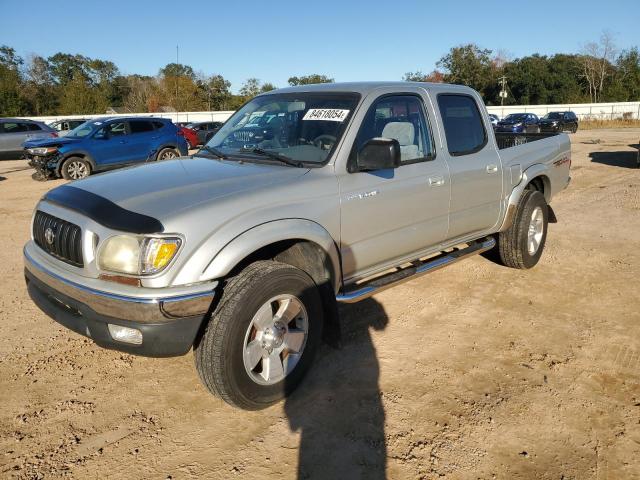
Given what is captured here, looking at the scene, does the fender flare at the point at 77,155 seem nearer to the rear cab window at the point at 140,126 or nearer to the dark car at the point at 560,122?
the rear cab window at the point at 140,126

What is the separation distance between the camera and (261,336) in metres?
2.90

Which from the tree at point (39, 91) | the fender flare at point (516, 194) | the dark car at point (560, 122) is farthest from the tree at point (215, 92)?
the fender flare at point (516, 194)

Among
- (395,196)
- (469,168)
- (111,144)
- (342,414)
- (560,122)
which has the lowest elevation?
(342,414)

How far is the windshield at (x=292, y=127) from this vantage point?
138 inches

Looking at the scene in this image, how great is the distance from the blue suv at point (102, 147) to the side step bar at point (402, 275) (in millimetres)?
10051

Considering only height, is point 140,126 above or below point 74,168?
above

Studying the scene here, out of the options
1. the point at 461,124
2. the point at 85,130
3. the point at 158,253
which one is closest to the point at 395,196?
the point at 461,124

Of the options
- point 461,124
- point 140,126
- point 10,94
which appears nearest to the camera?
point 461,124

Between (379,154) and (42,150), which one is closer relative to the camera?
(379,154)

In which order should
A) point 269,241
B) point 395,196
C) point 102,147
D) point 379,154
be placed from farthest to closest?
point 102,147
point 395,196
point 379,154
point 269,241

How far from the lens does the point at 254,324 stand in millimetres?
2840

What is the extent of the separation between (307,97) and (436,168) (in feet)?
3.93

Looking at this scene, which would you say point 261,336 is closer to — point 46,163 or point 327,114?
point 327,114

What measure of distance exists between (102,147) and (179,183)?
1140 cm
